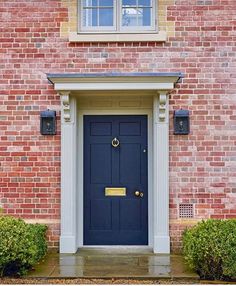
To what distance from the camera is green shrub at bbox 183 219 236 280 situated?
6.34m

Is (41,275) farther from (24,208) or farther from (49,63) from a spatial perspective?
(49,63)

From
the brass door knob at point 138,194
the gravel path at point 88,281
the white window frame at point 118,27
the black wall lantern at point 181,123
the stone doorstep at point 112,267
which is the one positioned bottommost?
the gravel path at point 88,281

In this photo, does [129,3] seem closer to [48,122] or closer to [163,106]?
[163,106]

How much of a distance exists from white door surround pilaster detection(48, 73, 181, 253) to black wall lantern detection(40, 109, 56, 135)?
6.5 inches

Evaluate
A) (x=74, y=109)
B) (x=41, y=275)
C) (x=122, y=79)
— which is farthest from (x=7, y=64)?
(x=41, y=275)

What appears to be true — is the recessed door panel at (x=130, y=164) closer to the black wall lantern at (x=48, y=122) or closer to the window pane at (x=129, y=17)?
the black wall lantern at (x=48, y=122)

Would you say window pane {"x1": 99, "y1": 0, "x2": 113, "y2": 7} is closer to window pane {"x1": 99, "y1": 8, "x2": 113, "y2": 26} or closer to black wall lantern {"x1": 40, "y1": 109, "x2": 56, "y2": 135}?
window pane {"x1": 99, "y1": 8, "x2": 113, "y2": 26}

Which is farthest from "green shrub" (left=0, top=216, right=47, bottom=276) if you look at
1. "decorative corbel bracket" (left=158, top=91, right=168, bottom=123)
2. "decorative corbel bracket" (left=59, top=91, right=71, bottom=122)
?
"decorative corbel bracket" (left=158, top=91, right=168, bottom=123)

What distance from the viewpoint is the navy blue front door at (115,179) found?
8531mm

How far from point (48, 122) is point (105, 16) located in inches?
85.5

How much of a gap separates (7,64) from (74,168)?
2.20m

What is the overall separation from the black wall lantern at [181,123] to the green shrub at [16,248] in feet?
10.0

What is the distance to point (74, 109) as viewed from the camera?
27.2 feet

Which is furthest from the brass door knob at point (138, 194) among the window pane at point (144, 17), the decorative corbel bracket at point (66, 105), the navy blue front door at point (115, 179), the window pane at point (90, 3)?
the window pane at point (90, 3)
